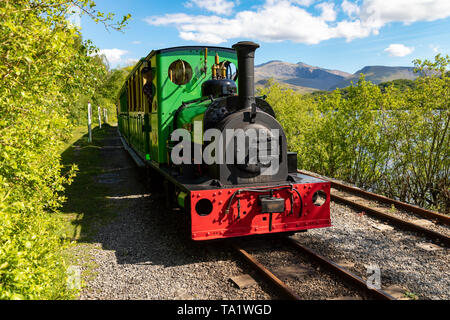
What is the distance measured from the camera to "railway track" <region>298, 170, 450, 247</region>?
17.7 ft

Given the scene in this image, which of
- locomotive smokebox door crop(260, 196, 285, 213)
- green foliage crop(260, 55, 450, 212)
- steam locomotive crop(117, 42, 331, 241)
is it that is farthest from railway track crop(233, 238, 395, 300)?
green foliage crop(260, 55, 450, 212)

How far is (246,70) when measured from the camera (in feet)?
15.7

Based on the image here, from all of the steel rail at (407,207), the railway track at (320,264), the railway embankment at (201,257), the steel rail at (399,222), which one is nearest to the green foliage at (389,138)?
the steel rail at (407,207)

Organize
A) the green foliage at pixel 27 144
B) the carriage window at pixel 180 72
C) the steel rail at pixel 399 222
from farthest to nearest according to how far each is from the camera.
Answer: the carriage window at pixel 180 72, the steel rail at pixel 399 222, the green foliage at pixel 27 144

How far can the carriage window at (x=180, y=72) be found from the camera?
6.31m

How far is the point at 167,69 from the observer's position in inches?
245

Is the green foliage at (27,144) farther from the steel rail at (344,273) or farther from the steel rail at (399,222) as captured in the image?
the steel rail at (399,222)

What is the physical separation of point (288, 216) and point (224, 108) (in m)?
1.90

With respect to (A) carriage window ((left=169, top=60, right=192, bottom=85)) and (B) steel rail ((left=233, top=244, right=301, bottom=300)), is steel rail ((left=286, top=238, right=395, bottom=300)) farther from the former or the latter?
(A) carriage window ((left=169, top=60, right=192, bottom=85))

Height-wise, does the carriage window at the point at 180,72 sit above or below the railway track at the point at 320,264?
above

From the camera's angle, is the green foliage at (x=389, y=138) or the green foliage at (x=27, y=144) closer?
the green foliage at (x=27, y=144)

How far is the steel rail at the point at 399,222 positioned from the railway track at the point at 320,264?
2069mm

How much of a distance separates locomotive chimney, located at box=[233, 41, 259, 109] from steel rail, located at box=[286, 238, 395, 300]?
2248mm
